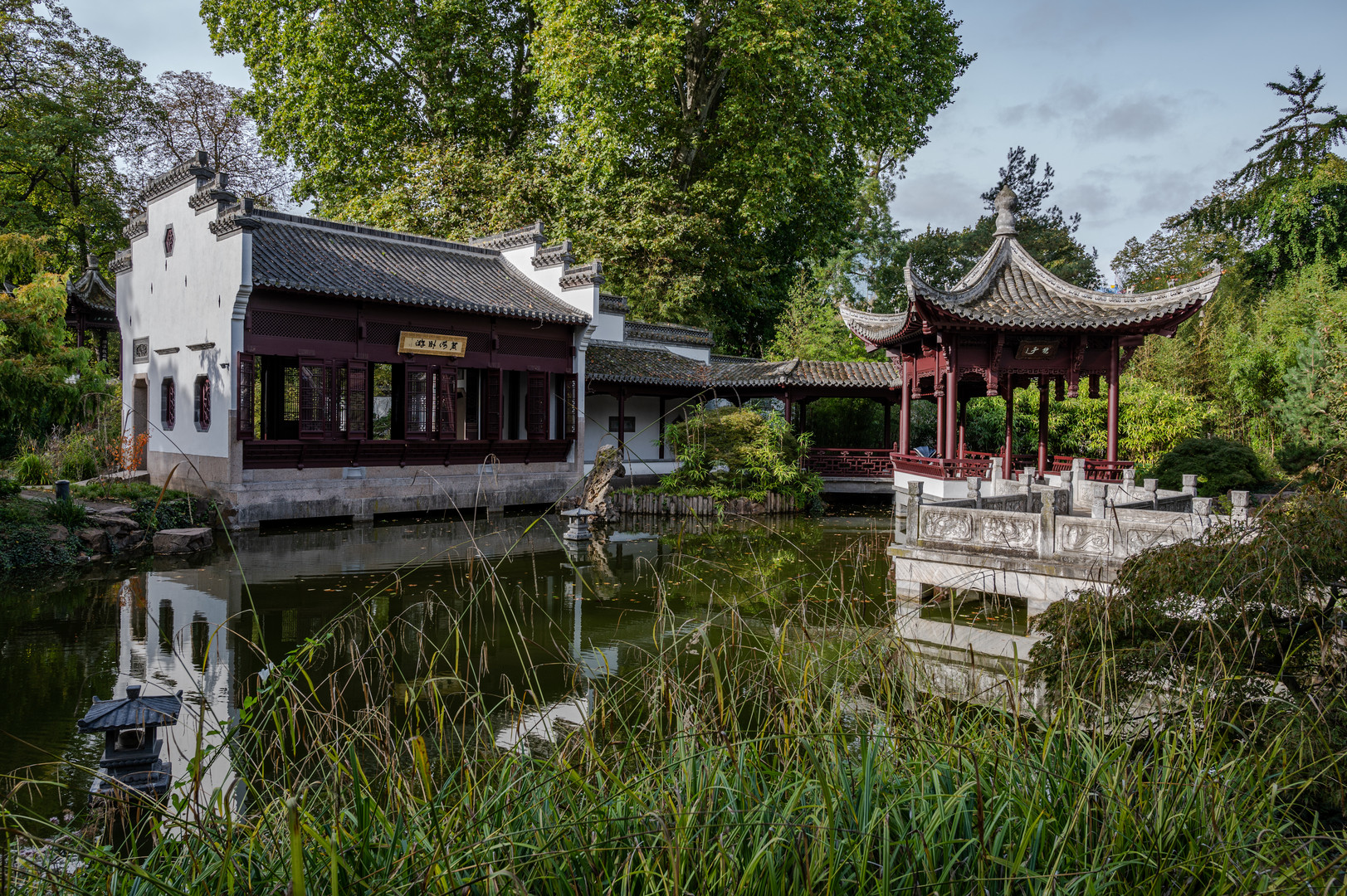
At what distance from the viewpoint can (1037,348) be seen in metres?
11.7

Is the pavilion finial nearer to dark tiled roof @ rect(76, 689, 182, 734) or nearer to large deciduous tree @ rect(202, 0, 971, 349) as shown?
large deciduous tree @ rect(202, 0, 971, 349)

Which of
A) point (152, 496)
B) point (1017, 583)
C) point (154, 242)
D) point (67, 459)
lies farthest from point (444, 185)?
point (1017, 583)

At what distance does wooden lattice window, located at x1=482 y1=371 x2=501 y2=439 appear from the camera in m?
14.4

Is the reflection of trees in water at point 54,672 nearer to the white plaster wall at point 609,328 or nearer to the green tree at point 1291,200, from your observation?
the white plaster wall at point 609,328

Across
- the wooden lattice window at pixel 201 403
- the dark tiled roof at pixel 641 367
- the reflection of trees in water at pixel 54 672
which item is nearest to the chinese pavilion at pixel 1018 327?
the dark tiled roof at pixel 641 367

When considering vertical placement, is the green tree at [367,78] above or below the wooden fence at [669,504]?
above

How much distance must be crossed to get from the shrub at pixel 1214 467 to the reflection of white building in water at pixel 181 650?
38.0 ft

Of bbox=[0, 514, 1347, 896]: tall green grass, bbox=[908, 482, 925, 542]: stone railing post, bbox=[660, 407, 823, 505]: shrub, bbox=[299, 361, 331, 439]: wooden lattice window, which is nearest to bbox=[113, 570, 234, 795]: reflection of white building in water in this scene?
bbox=[0, 514, 1347, 896]: tall green grass

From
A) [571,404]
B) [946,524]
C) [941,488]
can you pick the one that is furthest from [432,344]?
[946,524]

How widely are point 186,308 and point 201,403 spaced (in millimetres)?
1547

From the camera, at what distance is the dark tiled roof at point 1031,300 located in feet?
35.9

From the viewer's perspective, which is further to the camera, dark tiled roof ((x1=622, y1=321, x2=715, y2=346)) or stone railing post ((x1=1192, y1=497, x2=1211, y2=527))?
dark tiled roof ((x1=622, y1=321, x2=715, y2=346))

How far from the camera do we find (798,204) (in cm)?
1988

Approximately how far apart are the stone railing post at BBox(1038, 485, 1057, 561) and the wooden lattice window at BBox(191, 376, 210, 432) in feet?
36.4
